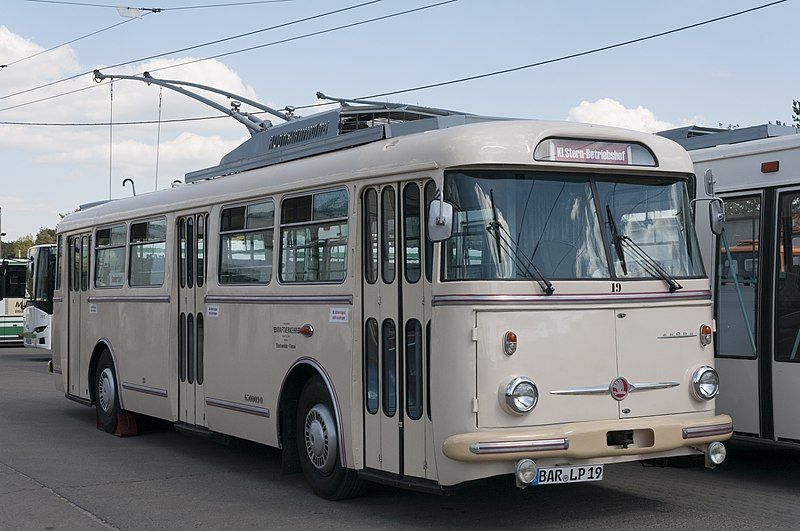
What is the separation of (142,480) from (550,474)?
15.3 ft

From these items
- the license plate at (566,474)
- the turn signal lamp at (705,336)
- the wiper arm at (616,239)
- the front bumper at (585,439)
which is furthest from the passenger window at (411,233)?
the turn signal lamp at (705,336)

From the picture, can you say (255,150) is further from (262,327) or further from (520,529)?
(520,529)

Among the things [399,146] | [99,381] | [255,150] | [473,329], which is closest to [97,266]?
[99,381]

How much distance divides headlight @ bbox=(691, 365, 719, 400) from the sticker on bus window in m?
2.76

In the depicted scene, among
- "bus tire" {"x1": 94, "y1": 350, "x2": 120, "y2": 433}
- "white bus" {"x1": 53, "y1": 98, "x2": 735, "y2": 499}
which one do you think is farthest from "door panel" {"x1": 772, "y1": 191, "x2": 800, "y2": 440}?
"bus tire" {"x1": 94, "y1": 350, "x2": 120, "y2": 433}

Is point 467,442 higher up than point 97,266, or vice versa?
point 97,266

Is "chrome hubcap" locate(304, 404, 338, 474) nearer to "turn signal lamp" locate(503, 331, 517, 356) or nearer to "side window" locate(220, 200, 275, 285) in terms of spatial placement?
"side window" locate(220, 200, 275, 285)

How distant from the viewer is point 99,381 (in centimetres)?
1472

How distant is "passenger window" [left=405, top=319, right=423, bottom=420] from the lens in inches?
325

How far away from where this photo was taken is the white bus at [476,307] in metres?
7.90

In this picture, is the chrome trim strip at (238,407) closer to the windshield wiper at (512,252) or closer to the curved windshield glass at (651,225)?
the windshield wiper at (512,252)

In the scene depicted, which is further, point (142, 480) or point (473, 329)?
point (142, 480)

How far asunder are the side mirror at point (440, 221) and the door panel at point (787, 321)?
355cm

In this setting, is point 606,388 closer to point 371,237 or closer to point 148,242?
A: point 371,237
